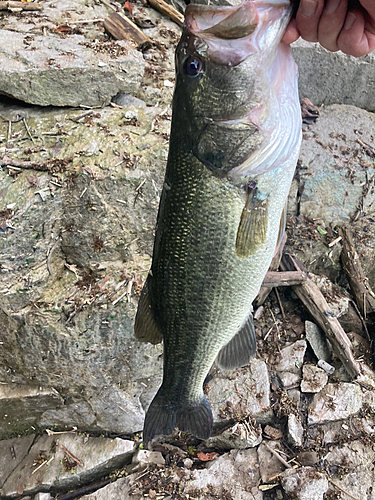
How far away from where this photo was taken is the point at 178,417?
73.0 inches

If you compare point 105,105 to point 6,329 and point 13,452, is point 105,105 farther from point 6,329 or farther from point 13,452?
point 13,452

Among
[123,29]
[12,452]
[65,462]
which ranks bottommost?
[12,452]

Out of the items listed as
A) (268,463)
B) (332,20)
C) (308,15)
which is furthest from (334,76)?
(268,463)

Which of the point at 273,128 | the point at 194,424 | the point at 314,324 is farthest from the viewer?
the point at 314,324

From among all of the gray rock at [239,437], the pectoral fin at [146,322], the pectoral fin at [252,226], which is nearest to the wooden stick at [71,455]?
the gray rock at [239,437]

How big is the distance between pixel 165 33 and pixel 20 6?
1484 millimetres

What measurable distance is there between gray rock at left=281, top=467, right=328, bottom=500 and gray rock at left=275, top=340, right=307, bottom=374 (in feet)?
2.84

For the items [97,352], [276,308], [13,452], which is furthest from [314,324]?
[13,452]

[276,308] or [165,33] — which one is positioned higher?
[165,33]

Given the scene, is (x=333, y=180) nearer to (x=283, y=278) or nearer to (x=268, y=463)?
(x=283, y=278)

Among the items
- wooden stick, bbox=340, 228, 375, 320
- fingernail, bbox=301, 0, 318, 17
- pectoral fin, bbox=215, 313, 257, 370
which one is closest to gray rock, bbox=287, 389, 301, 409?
wooden stick, bbox=340, 228, 375, 320

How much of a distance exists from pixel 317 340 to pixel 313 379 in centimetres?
41

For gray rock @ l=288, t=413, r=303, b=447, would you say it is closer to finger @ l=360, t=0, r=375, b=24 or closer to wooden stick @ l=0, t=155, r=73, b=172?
wooden stick @ l=0, t=155, r=73, b=172

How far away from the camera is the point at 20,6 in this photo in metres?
3.69
